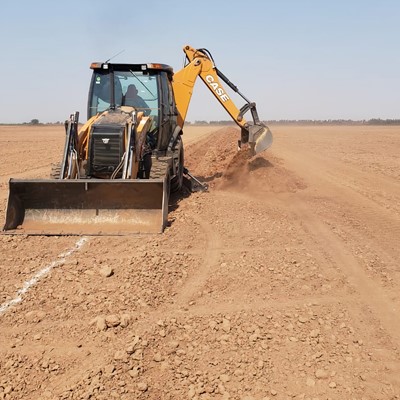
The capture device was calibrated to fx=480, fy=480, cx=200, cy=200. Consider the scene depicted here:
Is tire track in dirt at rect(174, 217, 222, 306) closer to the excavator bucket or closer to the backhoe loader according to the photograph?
the backhoe loader

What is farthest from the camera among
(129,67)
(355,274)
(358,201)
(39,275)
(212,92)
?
(212,92)

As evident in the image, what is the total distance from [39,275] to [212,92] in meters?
6.47

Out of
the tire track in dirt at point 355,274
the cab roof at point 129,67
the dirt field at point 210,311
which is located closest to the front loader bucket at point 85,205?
the dirt field at point 210,311

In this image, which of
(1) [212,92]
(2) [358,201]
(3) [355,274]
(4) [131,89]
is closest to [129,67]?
(4) [131,89]

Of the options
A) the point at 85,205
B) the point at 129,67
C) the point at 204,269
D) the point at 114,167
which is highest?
the point at 129,67

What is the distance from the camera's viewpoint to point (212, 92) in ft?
34.6

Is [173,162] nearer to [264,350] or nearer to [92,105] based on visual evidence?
[92,105]

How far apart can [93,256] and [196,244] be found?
1.36m

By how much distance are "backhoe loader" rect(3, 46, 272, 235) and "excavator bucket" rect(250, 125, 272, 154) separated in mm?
2064

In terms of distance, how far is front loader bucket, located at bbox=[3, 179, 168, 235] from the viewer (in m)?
6.91

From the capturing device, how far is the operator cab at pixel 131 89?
8445 millimetres

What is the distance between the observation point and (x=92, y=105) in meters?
8.59

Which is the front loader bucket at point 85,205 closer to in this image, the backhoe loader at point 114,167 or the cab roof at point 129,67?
the backhoe loader at point 114,167

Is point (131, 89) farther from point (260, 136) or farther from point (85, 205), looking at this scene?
point (260, 136)
